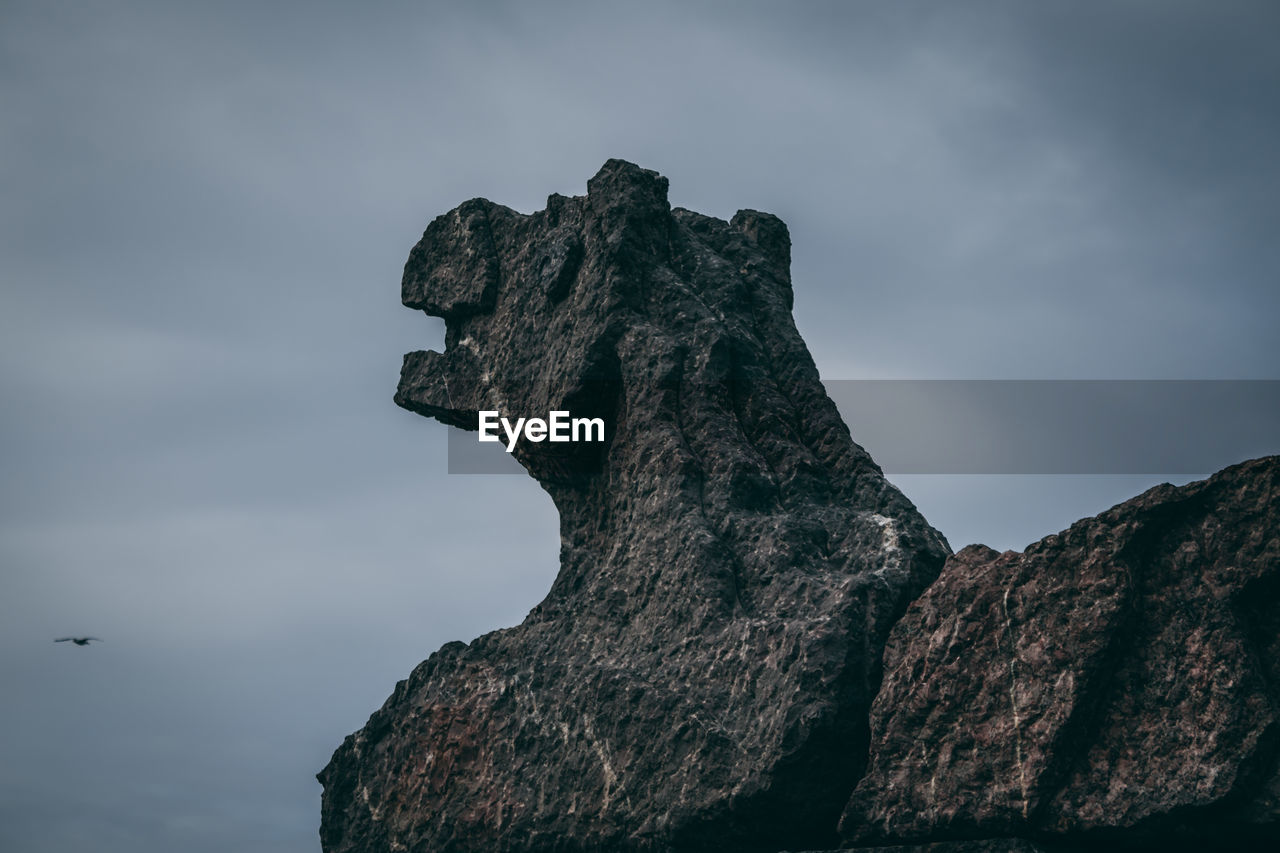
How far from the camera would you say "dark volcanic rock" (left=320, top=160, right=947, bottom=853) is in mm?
9906

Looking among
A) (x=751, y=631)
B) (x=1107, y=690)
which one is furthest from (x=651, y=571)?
(x=1107, y=690)

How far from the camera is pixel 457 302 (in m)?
14.0

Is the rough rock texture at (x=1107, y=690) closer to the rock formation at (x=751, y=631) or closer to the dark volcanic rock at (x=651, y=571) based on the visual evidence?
the rock formation at (x=751, y=631)

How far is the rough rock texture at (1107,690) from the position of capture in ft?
27.2

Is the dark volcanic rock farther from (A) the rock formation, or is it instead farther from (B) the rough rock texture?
(B) the rough rock texture

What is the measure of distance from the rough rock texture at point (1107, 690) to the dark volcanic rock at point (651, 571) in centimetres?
62

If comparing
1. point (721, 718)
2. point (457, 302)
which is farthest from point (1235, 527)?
point (457, 302)

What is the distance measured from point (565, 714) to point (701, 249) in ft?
15.8

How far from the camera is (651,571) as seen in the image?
444 inches

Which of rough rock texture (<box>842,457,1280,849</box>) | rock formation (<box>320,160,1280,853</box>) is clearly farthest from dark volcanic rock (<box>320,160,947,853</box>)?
rough rock texture (<box>842,457,1280,849</box>)

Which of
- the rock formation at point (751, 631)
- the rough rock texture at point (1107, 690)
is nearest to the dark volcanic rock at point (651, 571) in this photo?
the rock formation at point (751, 631)

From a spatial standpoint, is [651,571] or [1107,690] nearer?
[1107,690]

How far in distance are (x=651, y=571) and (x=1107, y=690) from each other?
155 inches

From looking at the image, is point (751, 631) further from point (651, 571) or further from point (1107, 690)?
point (1107, 690)
